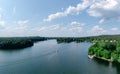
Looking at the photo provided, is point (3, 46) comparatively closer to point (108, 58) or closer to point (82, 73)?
point (108, 58)

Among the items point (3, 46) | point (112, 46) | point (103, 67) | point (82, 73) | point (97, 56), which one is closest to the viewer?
point (82, 73)

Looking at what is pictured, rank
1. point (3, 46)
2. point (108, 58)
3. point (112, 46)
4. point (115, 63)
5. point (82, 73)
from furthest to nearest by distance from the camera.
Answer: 1. point (3, 46)
2. point (112, 46)
3. point (108, 58)
4. point (115, 63)
5. point (82, 73)

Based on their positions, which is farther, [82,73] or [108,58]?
[108,58]

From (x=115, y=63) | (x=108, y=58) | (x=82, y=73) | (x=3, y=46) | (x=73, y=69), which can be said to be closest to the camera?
(x=82, y=73)

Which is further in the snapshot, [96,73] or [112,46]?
[112,46]

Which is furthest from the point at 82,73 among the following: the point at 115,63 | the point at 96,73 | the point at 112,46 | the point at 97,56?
the point at 112,46

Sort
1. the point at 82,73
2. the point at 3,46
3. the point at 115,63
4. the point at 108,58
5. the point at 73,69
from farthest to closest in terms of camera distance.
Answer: the point at 3,46, the point at 108,58, the point at 115,63, the point at 73,69, the point at 82,73

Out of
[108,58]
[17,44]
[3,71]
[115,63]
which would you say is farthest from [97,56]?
[17,44]

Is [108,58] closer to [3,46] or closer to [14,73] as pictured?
[14,73]
